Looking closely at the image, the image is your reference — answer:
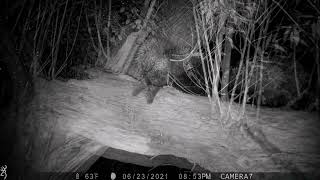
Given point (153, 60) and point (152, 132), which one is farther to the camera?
point (153, 60)

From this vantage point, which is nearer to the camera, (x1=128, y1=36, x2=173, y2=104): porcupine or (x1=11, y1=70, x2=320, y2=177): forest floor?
(x1=11, y1=70, x2=320, y2=177): forest floor

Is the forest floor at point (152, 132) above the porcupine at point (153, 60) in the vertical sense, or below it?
below

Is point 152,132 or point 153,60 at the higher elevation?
point 153,60

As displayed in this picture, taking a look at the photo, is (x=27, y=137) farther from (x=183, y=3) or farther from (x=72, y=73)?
(x=183, y=3)

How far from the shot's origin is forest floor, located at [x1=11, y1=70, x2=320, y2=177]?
7.22 feet

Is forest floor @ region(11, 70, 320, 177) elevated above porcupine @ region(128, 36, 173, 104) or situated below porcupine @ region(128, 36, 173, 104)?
below

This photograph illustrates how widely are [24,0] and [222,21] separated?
7.21 ft

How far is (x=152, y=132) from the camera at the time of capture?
2.48 metres

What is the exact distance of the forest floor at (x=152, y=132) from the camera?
7.22 feet

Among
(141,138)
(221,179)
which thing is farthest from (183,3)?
(221,179)

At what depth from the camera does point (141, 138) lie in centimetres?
Result: 243

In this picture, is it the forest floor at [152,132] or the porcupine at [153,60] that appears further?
the porcupine at [153,60]

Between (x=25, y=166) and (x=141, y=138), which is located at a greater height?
(x=141, y=138)

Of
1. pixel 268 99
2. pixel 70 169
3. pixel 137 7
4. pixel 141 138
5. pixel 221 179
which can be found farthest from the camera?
pixel 137 7
